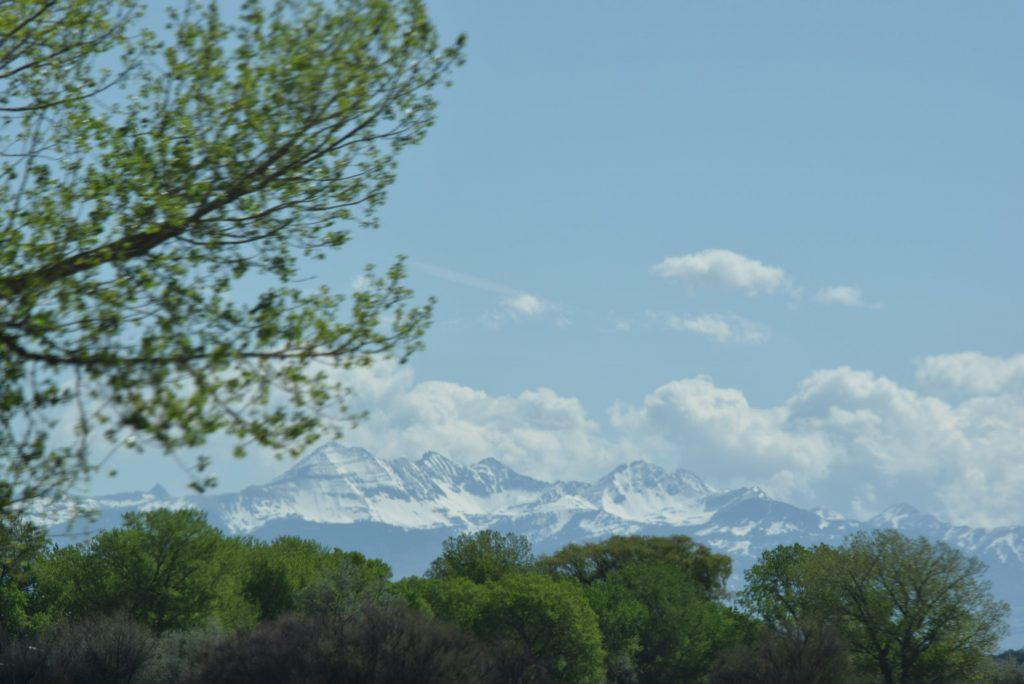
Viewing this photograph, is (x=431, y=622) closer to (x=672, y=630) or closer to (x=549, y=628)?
(x=549, y=628)

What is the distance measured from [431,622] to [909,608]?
132 ft

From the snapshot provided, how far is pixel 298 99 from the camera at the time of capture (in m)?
18.3

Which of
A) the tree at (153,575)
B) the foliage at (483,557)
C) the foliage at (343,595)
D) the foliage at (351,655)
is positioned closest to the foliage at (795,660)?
the foliage at (351,655)

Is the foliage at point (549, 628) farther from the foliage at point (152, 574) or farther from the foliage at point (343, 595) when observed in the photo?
the foliage at point (152, 574)

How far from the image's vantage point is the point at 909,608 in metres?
102

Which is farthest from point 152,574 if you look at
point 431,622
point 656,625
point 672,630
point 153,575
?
point 672,630

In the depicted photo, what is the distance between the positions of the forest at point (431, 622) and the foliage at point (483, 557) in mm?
13852

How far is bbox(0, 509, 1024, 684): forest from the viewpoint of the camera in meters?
80.5

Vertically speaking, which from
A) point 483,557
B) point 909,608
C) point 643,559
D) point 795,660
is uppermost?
point 643,559

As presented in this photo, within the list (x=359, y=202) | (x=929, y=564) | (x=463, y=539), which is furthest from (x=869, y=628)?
(x=359, y=202)

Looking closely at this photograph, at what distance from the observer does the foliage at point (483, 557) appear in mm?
135125

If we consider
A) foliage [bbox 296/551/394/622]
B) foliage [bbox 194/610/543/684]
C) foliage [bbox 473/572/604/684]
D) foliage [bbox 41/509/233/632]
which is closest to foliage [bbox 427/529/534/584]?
foliage [bbox 473/572/604/684]

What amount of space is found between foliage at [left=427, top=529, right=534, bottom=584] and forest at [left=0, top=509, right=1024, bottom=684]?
13.9m

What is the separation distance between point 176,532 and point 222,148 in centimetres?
8674
